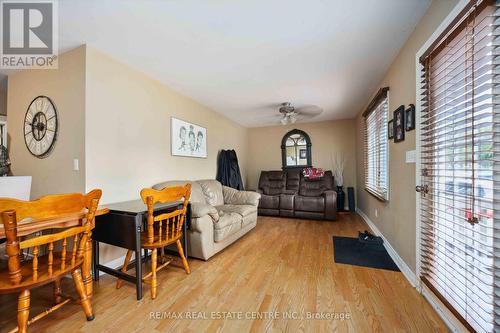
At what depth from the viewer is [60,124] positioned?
205cm

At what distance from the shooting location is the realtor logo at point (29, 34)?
153cm

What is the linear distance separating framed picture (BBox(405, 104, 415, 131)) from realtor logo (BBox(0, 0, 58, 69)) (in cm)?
299

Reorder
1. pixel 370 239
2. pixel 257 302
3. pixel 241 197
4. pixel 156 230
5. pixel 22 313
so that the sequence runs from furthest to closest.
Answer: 1. pixel 241 197
2. pixel 370 239
3. pixel 156 230
4. pixel 257 302
5. pixel 22 313

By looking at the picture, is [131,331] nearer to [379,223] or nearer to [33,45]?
[33,45]

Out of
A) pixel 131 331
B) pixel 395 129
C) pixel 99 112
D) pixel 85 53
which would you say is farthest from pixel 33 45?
→ pixel 395 129

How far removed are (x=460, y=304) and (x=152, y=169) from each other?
10.1 ft

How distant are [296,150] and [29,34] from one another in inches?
190

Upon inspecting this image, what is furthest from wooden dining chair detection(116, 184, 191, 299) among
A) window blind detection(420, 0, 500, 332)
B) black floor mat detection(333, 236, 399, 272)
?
window blind detection(420, 0, 500, 332)

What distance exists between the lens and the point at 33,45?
6.34 ft

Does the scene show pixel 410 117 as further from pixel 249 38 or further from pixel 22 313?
pixel 22 313

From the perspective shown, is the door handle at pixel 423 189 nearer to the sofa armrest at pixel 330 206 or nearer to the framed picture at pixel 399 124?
the framed picture at pixel 399 124

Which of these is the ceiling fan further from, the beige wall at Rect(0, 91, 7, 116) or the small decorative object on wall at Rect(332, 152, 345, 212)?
the beige wall at Rect(0, 91, 7, 116)

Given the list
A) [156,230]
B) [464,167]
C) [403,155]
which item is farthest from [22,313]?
[403,155]

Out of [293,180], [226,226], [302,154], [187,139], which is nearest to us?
[226,226]
